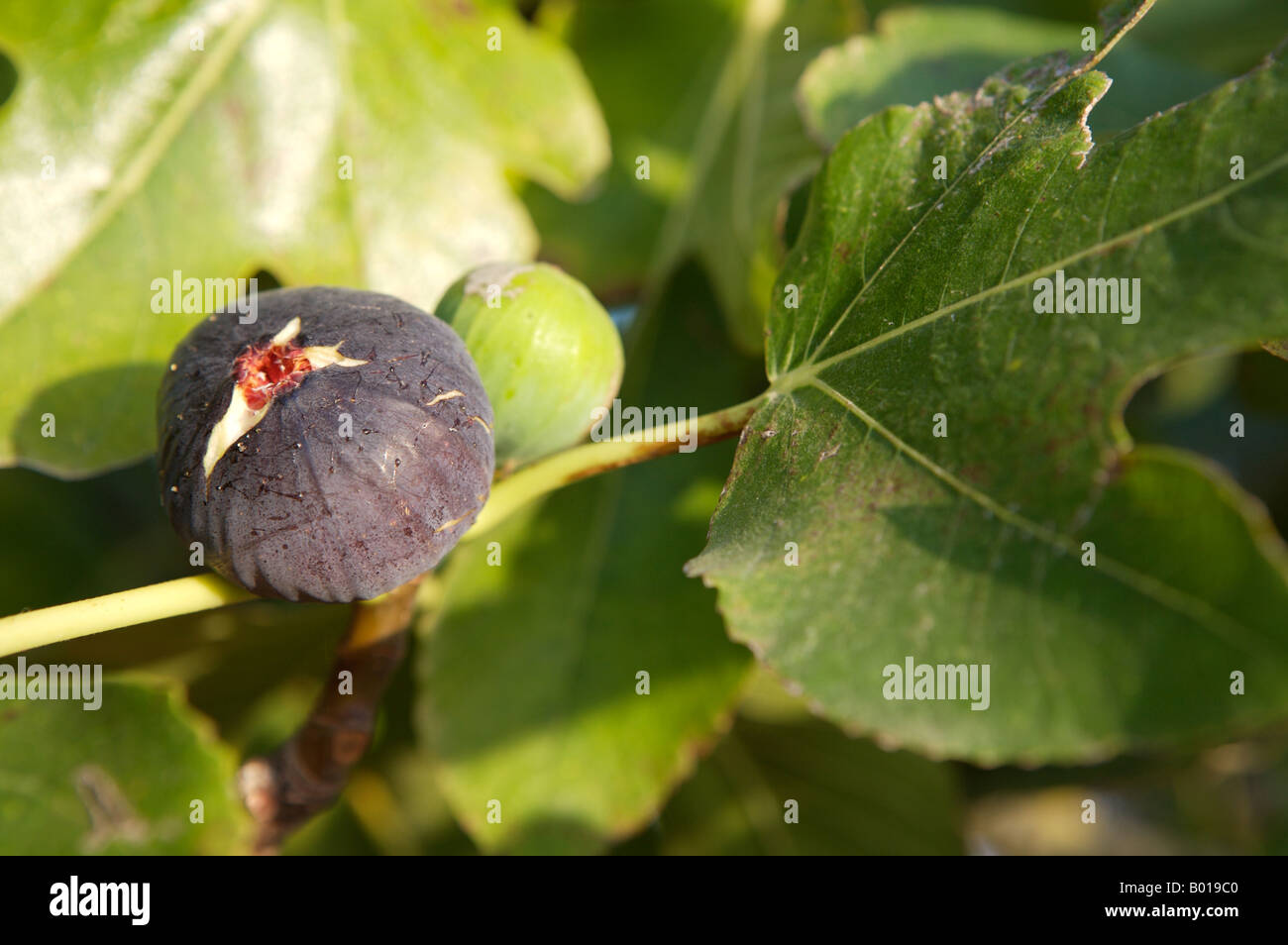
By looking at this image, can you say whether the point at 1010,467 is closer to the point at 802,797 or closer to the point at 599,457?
the point at 599,457

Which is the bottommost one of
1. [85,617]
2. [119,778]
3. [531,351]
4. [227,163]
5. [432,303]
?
[119,778]

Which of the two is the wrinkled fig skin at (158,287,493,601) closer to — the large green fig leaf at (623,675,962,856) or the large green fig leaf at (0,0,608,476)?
the large green fig leaf at (0,0,608,476)

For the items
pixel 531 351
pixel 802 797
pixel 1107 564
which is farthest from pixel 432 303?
pixel 802 797

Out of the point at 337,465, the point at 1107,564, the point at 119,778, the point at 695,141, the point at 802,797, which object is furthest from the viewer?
the point at 802,797

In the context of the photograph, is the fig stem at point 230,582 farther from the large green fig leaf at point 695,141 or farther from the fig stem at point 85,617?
the large green fig leaf at point 695,141

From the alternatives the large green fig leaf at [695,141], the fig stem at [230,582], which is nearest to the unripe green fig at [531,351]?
the fig stem at [230,582]

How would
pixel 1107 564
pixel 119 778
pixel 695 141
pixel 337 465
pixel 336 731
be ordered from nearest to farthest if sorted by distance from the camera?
1. pixel 337 465
2. pixel 1107 564
3. pixel 336 731
4. pixel 119 778
5. pixel 695 141
